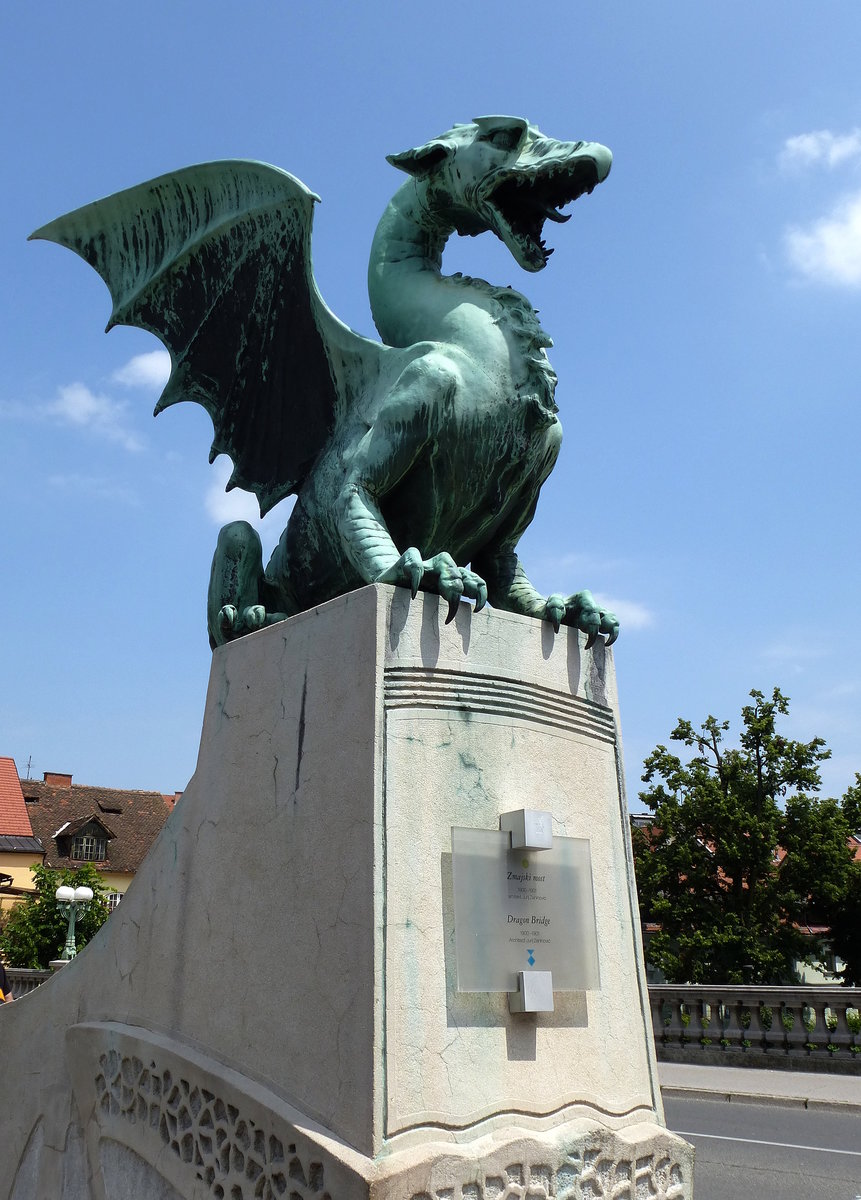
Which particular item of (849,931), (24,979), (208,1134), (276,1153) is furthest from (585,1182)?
(849,931)

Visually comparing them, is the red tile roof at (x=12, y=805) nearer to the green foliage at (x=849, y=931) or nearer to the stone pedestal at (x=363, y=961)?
the green foliage at (x=849, y=931)

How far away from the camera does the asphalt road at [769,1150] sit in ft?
21.4

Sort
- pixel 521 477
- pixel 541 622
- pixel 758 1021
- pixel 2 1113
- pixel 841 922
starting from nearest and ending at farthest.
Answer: pixel 541 622
pixel 521 477
pixel 2 1113
pixel 758 1021
pixel 841 922

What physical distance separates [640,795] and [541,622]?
2249cm

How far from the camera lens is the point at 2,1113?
167 inches

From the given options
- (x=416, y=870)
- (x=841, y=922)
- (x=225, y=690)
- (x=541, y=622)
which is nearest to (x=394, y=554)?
(x=541, y=622)

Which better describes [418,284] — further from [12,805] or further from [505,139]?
[12,805]

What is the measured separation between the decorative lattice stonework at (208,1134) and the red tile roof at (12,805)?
99.0 feet

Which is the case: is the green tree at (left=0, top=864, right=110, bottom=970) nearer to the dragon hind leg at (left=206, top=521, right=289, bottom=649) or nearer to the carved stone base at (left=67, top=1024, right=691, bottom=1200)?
the dragon hind leg at (left=206, top=521, right=289, bottom=649)

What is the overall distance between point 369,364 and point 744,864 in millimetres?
21968

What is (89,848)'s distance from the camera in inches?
1264

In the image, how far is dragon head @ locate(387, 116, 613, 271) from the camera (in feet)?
12.0

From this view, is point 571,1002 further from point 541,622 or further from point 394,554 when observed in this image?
point 394,554

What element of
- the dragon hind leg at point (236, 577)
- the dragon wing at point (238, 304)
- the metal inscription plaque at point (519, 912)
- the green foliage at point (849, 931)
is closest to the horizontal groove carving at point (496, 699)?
the metal inscription plaque at point (519, 912)
